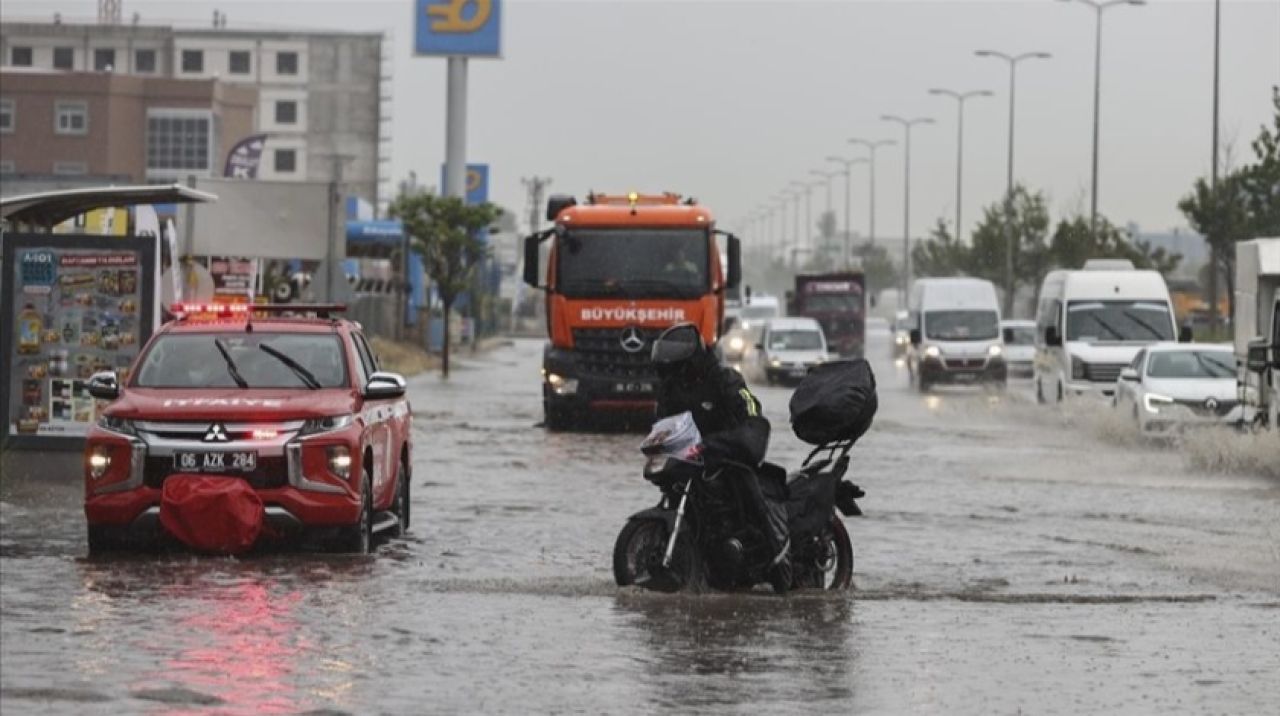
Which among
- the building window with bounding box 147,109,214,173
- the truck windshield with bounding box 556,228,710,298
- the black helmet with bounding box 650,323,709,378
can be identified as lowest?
the black helmet with bounding box 650,323,709,378

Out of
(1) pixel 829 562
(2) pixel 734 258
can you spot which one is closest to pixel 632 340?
(2) pixel 734 258

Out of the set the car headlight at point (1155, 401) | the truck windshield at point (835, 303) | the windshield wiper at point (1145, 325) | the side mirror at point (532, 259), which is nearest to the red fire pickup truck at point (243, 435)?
the side mirror at point (532, 259)

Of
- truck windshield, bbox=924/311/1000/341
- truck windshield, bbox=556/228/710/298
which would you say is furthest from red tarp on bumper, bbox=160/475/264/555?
truck windshield, bbox=924/311/1000/341

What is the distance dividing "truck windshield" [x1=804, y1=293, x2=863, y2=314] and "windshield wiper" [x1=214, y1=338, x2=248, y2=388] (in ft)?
219

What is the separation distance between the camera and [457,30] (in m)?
88.6

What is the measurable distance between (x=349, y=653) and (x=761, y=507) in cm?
358

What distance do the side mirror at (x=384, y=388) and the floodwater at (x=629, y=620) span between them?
1.13 meters

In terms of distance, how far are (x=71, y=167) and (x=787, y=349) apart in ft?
235

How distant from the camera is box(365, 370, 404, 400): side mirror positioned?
17438 mm

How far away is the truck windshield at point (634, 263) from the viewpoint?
35.6m

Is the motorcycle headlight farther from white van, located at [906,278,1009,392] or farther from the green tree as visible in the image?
the green tree

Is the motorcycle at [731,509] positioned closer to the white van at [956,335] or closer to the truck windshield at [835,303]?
the white van at [956,335]

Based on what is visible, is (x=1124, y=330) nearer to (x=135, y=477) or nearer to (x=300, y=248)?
(x=300, y=248)

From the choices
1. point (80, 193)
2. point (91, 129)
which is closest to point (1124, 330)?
point (80, 193)
